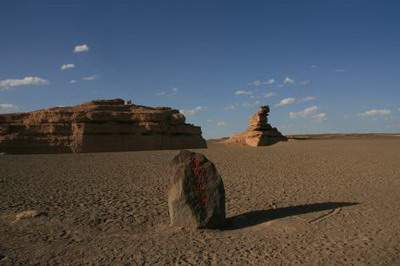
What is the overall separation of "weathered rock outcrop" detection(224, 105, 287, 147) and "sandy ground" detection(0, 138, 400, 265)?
23153 millimetres

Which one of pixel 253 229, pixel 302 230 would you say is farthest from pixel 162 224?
pixel 302 230

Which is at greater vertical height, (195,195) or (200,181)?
(200,181)

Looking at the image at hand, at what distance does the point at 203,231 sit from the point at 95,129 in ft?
64.2

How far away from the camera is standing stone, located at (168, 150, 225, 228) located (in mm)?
7273

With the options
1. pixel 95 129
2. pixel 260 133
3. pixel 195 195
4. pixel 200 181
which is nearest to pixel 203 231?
pixel 195 195

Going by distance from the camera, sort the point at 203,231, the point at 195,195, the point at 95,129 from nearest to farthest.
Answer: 1. the point at 203,231
2. the point at 195,195
3. the point at 95,129

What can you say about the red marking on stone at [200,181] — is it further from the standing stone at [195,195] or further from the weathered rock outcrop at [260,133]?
the weathered rock outcrop at [260,133]

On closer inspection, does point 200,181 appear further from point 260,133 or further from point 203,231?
point 260,133

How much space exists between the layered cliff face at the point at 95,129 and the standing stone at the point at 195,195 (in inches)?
739

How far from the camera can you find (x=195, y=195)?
7328 millimetres

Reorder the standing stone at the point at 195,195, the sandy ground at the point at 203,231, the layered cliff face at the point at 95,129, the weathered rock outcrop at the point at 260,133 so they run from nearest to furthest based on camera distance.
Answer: the sandy ground at the point at 203,231, the standing stone at the point at 195,195, the layered cliff face at the point at 95,129, the weathered rock outcrop at the point at 260,133

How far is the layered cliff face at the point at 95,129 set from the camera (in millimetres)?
24109

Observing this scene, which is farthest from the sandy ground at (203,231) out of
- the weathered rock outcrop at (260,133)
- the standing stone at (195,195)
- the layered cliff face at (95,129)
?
the weathered rock outcrop at (260,133)

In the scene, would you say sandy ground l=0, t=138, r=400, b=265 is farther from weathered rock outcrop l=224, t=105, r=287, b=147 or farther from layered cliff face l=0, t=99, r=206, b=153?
weathered rock outcrop l=224, t=105, r=287, b=147
